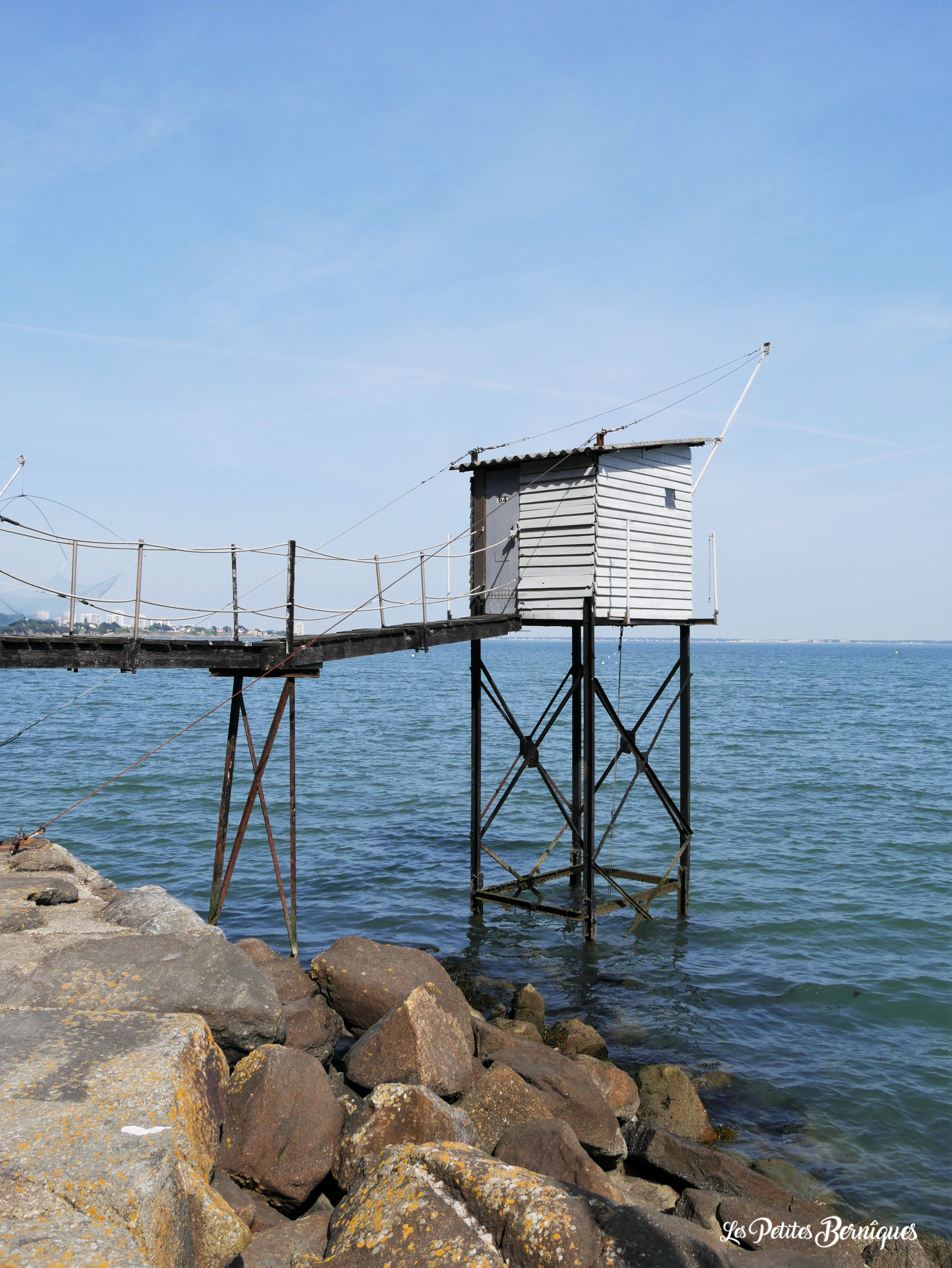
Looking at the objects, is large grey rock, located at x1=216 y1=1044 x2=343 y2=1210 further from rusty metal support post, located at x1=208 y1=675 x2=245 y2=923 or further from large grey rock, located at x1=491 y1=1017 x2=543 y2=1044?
rusty metal support post, located at x1=208 y1=675 x2=245 y2=923

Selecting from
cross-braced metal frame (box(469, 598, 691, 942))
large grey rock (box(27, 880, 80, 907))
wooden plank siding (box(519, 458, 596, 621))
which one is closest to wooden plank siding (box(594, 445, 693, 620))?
wooden plank siding (box(519, 458, 596, 621))

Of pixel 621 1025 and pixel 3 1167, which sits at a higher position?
pixel 3 1167

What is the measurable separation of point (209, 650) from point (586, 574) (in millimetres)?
6639

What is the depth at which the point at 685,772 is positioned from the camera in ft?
58.9

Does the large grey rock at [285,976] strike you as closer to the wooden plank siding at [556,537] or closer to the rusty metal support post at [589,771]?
the rusty metal support post at [589,771]

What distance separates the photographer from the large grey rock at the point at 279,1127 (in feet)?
21.2

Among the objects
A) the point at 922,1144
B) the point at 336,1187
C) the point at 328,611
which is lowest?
the point at 922,1144

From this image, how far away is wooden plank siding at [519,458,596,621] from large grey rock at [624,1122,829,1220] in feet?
27.9

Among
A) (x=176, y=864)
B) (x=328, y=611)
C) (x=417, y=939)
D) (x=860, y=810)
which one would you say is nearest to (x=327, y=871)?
(x=176, y=864)

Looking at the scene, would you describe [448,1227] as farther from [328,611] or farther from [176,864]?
[176,864]

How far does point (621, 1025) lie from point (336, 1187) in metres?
6.40

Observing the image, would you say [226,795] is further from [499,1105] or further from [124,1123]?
[124,1123]

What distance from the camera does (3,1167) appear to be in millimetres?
4613

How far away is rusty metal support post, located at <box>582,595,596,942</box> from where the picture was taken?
14898 millimetres
